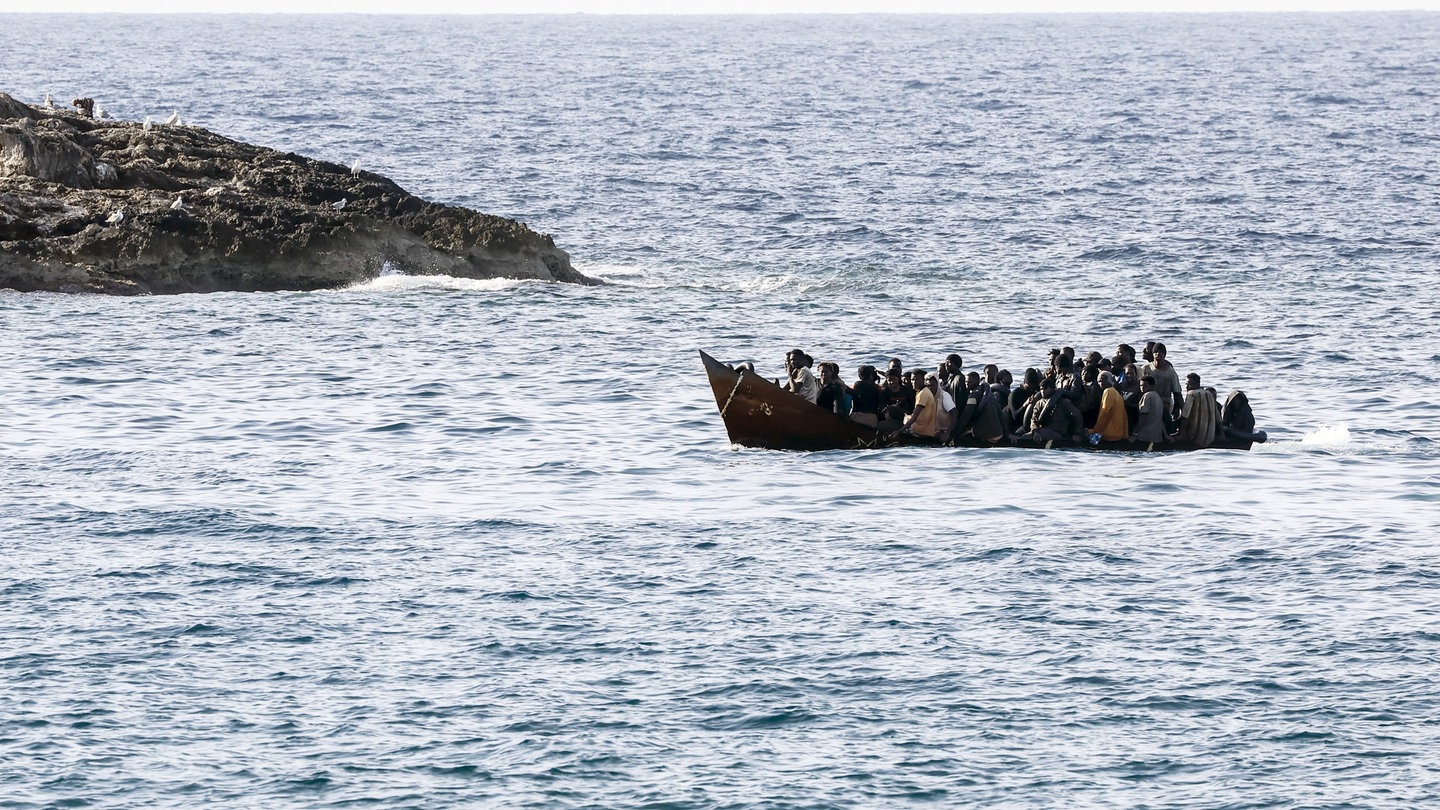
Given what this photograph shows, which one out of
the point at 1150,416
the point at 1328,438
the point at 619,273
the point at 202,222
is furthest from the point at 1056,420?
the point at 202,222

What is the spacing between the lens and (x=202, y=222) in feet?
133

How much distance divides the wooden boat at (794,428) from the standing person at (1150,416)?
0.14 meters

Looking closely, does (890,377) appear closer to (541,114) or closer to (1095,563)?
(1095,563)

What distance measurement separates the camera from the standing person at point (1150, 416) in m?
29.2

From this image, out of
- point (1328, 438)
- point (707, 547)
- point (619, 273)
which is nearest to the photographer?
point (707, 547)

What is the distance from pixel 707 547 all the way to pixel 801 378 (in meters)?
6.01

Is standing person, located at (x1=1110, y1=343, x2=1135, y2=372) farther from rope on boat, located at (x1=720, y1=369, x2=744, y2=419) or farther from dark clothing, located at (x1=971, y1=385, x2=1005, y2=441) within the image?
rope on boat, located at (x1=720, y1=369, x2=744, y2=419)

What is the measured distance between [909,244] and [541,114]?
48211mm

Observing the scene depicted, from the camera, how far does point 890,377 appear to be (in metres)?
29.6

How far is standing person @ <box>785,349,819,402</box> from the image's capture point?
96.8ft

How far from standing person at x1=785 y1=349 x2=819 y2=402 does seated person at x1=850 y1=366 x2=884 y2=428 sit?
61 cm

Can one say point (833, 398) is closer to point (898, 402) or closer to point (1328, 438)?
point (898, 402)

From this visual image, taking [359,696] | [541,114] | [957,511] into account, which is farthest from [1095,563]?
[541,114]

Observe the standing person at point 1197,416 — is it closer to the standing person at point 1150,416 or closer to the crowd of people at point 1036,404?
the crowd of people at point 1036,404
